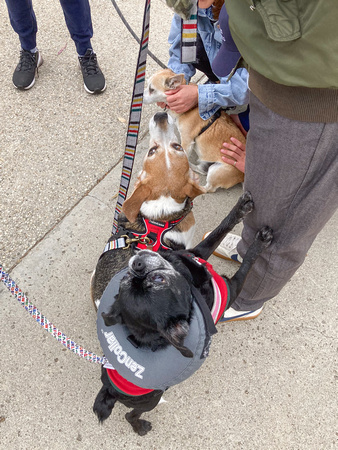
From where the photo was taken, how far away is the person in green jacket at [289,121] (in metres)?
1.19

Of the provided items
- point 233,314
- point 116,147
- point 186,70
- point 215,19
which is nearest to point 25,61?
point 116,147

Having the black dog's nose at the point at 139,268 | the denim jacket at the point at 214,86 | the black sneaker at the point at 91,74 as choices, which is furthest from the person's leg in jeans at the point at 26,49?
the black dog's nose at the point at 139,268

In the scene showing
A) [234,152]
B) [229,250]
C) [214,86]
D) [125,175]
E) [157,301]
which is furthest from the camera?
[234,152]

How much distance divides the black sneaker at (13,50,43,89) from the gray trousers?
3383 mm

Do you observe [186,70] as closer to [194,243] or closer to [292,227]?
[194,243]

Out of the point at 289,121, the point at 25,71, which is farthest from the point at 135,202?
the point at 25,71

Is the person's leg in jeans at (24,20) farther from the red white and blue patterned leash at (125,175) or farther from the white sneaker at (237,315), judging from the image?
the white sneaker at (237,315)

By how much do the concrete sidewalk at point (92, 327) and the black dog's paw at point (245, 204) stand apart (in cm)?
108

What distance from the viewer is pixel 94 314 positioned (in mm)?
2908

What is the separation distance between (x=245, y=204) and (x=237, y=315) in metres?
1.05

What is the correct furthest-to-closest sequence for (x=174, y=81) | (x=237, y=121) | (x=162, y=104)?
(x=162, y=104) → (x=237, y=121) → (x=174, y=81)

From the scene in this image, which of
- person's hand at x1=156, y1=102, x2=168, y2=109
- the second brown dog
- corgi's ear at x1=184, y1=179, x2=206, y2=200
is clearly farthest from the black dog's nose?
person's hand at x1=156, y1=102, x2=168, y2=109

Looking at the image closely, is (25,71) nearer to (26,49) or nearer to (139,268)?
(26,49)

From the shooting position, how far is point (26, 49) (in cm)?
414
